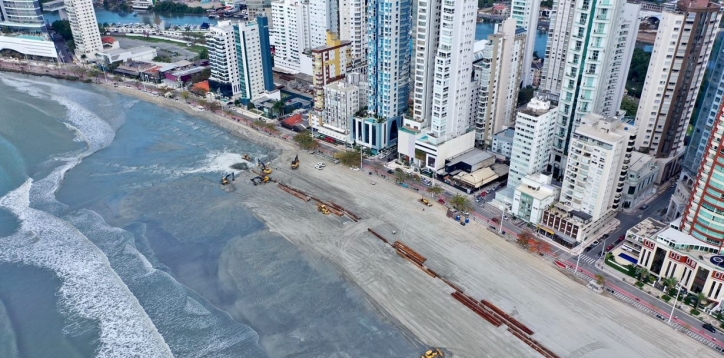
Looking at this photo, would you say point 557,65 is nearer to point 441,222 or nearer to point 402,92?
point 402,92

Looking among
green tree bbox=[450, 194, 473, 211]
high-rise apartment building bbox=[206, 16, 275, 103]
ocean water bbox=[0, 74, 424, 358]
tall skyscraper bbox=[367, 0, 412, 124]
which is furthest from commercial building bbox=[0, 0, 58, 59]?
green tree bbox=[450, 194, 473, 211]

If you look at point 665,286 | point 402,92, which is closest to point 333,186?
point 402,92

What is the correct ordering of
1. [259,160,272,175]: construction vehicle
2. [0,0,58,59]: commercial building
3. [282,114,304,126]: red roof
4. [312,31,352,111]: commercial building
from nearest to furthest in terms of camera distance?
[259,160,272,175]: construction vehicle < [312,31,352,111]: commercial building < [282,114,304,126]: red roof < [0,0,58,59]: commercial building

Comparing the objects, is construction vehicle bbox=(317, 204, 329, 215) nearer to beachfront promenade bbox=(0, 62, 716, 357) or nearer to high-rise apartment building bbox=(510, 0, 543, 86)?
beachfront promenade bbox=(0, 62, 716, 357)

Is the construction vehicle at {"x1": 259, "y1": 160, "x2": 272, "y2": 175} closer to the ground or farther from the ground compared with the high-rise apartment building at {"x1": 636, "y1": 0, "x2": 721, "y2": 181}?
closer to the ground

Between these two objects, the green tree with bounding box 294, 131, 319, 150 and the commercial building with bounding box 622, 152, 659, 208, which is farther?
the green tree with bounding box 294, 131, 319, 150

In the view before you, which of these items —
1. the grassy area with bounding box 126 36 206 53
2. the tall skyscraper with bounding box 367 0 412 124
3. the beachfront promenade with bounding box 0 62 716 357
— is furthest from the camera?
the grassy area with bounding box 126 36 206 53

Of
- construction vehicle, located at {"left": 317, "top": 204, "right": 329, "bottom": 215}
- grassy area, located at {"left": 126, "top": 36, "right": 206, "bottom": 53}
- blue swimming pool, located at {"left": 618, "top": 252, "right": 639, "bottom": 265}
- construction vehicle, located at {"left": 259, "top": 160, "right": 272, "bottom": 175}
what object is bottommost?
construction vehicle, located at {"left": 317, "top": 204, "right": 329, "bottom": 215}
